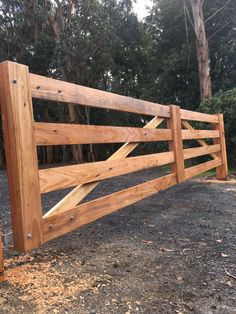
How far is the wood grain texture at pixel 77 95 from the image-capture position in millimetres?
2160

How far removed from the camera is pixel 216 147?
643cm

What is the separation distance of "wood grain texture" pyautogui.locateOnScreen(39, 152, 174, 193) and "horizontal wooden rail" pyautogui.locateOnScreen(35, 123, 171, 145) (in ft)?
0.60

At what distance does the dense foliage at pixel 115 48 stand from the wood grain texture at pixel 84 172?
9880mm

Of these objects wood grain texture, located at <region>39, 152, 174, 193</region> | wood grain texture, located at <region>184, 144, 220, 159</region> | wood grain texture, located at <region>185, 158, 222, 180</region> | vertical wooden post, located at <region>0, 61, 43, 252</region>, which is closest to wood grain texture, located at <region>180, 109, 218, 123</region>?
wood grain texture, located at <region>184, 144, 220, 159</region>

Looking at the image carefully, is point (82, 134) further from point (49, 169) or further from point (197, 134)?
point (197, 134)

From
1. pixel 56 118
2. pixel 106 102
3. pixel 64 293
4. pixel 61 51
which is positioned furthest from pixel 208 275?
pixel 56 118

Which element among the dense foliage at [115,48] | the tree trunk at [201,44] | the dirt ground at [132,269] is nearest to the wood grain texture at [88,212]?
the dirt ground at [132,269]

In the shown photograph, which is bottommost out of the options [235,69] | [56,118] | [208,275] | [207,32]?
[208,275]

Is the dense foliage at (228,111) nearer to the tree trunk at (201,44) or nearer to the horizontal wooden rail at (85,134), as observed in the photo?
the tree trunk at (201,44)

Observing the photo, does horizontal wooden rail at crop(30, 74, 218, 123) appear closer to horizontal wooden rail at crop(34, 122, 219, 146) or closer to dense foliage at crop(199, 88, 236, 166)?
horizontal wooden rail at crop(34, 122, 219, 146)

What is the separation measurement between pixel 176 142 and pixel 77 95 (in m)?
2.20

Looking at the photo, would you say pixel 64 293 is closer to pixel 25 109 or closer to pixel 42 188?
pixel 42 188

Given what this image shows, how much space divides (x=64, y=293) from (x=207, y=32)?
45.4 ft

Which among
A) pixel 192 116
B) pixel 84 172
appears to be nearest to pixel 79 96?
pixel 84 172
